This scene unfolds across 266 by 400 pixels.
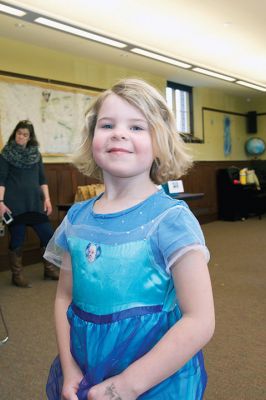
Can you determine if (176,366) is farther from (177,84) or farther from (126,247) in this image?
(177,84)

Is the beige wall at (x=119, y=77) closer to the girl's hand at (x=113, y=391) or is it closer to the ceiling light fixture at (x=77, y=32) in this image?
the ceiling light fixture at (x=77, y=32)

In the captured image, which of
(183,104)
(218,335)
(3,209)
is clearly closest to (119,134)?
(218,335)

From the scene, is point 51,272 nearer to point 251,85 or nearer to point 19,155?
point 19,155

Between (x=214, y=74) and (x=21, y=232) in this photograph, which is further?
(x=214, y=74)

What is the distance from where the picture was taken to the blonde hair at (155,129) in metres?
0.81

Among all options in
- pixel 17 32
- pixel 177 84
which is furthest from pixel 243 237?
pixel 17 32

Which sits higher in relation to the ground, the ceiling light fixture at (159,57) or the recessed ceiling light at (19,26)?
the recessed ceiling light at (19,26)

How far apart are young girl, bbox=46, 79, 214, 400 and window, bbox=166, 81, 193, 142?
279 inches

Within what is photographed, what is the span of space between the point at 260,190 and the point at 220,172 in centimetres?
91

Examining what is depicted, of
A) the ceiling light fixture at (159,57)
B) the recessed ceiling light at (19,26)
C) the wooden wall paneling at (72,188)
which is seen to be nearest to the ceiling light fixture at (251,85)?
the wooden wall paneling at (72,188)

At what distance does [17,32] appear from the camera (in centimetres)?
477

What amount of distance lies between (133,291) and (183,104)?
7.60 meters

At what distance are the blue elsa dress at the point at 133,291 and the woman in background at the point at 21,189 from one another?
3.04 meters
